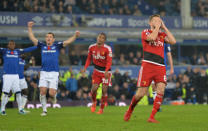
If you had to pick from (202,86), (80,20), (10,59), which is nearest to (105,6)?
(80,20)

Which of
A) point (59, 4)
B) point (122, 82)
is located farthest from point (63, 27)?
point (122, 82)

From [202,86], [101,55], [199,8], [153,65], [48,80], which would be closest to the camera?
[153,65]

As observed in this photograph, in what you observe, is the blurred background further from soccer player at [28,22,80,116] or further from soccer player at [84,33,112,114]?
soccer player at [28,22,80,116]

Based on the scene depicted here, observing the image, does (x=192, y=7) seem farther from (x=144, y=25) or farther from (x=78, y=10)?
(x=78, y=10)

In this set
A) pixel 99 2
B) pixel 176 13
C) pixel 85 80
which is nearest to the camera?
pixel 85 80

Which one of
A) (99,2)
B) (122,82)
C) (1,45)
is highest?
(99,2)

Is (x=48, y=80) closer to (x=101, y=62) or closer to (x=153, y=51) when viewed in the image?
(x=101, y=62)

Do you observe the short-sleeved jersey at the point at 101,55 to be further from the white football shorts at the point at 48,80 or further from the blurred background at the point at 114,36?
the blurred background at the point at 114,36

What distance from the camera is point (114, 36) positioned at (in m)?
28.8

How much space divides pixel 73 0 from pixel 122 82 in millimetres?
6831

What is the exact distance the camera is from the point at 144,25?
99.2 feet

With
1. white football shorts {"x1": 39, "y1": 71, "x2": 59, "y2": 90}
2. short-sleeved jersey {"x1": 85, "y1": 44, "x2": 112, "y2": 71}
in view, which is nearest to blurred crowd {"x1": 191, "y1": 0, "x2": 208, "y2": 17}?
short-sleeved jersey {"x1": 85, "y1": 44, "x2": 112, "y2": 71}

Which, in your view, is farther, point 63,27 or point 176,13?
point 176,13

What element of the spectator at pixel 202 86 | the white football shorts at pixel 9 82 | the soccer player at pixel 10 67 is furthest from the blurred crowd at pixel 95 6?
the white football shorts at pixel 9 82
